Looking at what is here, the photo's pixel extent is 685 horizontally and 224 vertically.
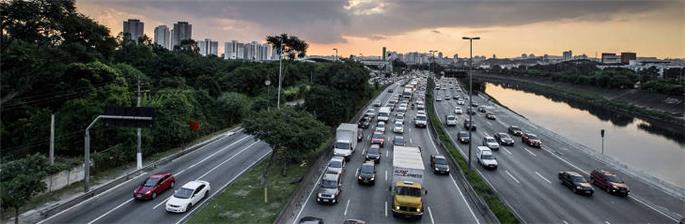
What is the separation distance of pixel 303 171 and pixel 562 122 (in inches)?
2836

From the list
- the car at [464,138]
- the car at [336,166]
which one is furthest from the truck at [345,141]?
the car at [464,138]

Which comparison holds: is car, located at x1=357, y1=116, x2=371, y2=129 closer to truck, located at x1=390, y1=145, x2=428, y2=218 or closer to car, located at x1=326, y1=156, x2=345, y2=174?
car, located at x1=326, y1=156, x2=345, y2=174

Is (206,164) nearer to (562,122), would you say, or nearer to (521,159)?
(521,159)

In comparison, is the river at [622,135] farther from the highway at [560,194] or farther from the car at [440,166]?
the car at [440,166]

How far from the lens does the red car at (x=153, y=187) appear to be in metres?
26.9

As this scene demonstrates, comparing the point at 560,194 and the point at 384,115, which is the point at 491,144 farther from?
the point at 384,115

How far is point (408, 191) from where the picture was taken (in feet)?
82.6

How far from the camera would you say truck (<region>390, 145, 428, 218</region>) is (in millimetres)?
23797

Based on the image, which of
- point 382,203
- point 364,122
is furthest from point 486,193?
point 364,122

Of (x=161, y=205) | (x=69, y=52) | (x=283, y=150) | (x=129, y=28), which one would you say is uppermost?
(x=129, y=28)


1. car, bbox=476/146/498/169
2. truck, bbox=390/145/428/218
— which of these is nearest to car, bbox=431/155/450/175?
truck, bbox=390/145/428/218

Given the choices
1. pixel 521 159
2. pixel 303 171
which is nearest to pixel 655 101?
pixel 521 159

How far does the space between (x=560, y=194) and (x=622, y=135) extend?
173 ft

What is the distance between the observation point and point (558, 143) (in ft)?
174
